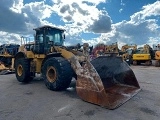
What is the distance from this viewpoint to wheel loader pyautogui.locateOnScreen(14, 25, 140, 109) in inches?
199

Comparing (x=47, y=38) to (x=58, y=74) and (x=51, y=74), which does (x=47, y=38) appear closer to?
(x=51, y=74)

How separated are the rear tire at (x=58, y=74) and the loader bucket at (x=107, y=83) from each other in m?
0.84

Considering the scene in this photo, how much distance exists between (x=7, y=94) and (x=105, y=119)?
12.7 feet

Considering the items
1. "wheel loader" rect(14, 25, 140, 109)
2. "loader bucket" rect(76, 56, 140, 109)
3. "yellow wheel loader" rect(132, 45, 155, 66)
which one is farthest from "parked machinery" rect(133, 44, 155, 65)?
"loader bucket" rect(76, 56, 140, 109)

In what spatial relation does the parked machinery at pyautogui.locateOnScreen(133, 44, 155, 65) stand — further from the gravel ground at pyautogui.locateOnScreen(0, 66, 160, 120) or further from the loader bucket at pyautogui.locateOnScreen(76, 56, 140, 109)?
the gravel ground at pyautogui.locateOnScreen(0, 66, 160, 120)

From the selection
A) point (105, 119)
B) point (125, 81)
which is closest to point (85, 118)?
point (105, 119)

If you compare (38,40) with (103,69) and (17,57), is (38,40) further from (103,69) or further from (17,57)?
(103,69)

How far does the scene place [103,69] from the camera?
21.9 feet

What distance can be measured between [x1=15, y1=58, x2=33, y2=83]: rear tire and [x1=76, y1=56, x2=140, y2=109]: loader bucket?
3.61 meters

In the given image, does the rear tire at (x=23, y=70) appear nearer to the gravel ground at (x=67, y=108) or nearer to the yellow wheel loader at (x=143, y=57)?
the gravel ground at (x=67, y=108)

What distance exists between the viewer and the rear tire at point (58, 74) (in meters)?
6.23

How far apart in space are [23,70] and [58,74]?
2916 mm

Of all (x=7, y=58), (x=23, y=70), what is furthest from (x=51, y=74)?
(x=7, y=58)

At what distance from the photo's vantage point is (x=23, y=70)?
28.1 ft
